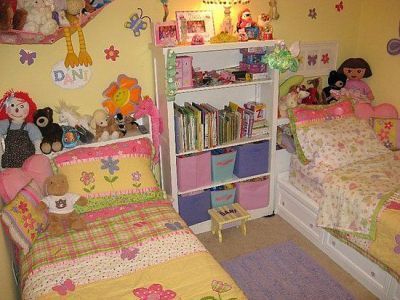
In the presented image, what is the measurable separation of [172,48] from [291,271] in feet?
5.83

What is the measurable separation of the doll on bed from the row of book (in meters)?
1.01

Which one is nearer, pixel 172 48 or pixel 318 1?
pixel 172 48

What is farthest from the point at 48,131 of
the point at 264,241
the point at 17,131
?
the point at 264,241

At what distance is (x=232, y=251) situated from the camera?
2.93 metres

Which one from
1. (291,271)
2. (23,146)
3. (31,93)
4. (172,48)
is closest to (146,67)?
(172,48)

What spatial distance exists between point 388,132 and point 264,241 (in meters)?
1.41

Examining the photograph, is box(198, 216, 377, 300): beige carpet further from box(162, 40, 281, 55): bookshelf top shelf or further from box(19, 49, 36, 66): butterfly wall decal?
box(19, 49, 36, 66): butterfly wall decal

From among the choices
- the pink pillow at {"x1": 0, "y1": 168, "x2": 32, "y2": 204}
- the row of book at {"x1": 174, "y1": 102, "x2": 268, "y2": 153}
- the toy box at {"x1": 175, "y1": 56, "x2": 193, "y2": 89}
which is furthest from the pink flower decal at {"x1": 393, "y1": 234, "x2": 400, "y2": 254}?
the pink pillow at {"x1": 0, "y1": 168, "x2": 32, "y2": 204}

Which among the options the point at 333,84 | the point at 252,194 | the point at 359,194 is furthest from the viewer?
the point at 333,84

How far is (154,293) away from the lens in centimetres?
177

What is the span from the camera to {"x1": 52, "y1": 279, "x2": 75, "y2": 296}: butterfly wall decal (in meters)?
1.79

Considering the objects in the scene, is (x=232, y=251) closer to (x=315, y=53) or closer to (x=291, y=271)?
(x=291, y=271)

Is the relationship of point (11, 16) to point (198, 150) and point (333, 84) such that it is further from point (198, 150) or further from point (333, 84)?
point (333, 84)

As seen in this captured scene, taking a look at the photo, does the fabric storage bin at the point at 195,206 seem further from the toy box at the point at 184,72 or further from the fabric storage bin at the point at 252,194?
the toy box at the point at 184,72
